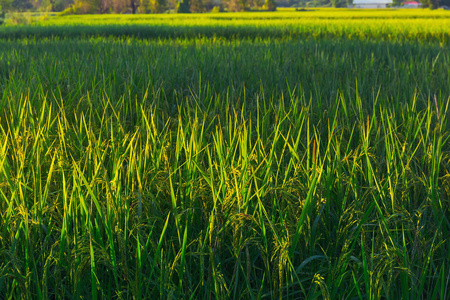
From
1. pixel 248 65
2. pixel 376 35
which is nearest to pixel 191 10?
pixel 376 35

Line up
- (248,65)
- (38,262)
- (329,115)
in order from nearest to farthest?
(38,262) → (329,115) → (248,65)

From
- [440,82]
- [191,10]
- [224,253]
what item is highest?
[191,10]

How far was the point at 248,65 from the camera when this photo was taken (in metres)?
3.16

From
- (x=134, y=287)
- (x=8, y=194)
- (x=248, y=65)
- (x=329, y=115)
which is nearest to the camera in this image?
(x=134, y=287)

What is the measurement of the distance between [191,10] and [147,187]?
4528 cm

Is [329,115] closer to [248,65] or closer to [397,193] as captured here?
[397,193]

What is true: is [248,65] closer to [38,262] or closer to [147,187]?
[147,187]

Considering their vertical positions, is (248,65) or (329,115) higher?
(248,65)

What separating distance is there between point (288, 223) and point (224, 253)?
0.18 m

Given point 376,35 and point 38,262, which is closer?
point 38,262

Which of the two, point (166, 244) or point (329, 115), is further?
point (329, 115)

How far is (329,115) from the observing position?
1.90 m

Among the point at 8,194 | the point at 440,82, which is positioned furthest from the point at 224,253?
the point at 440,82

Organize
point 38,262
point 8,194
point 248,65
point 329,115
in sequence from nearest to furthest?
1. point 38,262
2. point 8,194
3. point 329,115
4. point 248,65
